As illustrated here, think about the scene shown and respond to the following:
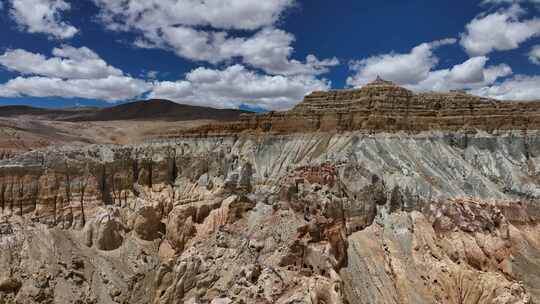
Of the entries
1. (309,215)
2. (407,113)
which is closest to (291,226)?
(309,215)

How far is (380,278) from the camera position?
2723cm

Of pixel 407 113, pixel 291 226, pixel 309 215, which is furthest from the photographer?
pixel 407 113

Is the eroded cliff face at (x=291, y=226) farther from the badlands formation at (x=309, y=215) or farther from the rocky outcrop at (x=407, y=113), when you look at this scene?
the rocky outcrop at (x=407, y=113)

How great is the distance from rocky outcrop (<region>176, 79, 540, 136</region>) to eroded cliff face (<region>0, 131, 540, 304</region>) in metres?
1.39

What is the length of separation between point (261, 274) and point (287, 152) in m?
25.5

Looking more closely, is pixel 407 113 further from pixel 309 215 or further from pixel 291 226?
pixel 291 226

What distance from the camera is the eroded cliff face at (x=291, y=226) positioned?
2477 centimetres

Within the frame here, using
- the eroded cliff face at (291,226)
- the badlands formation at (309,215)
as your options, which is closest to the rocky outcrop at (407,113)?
the badlands formation at (309,215)

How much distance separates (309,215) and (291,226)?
1573 millimetres

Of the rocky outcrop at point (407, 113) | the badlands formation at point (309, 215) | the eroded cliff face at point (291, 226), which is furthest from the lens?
the rocky outcrop at point (407, 113)

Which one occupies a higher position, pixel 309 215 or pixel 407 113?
pixel 407 113

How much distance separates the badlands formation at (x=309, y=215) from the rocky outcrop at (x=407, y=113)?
15 centimetres

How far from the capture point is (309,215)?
26484 millimetres

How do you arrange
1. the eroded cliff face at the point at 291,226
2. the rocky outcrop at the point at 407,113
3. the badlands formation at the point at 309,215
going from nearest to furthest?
the eroded cliff face at the point at 291,226, the badlands formation at the point at 309,215, the rocky outcrop at the point at 407,113
